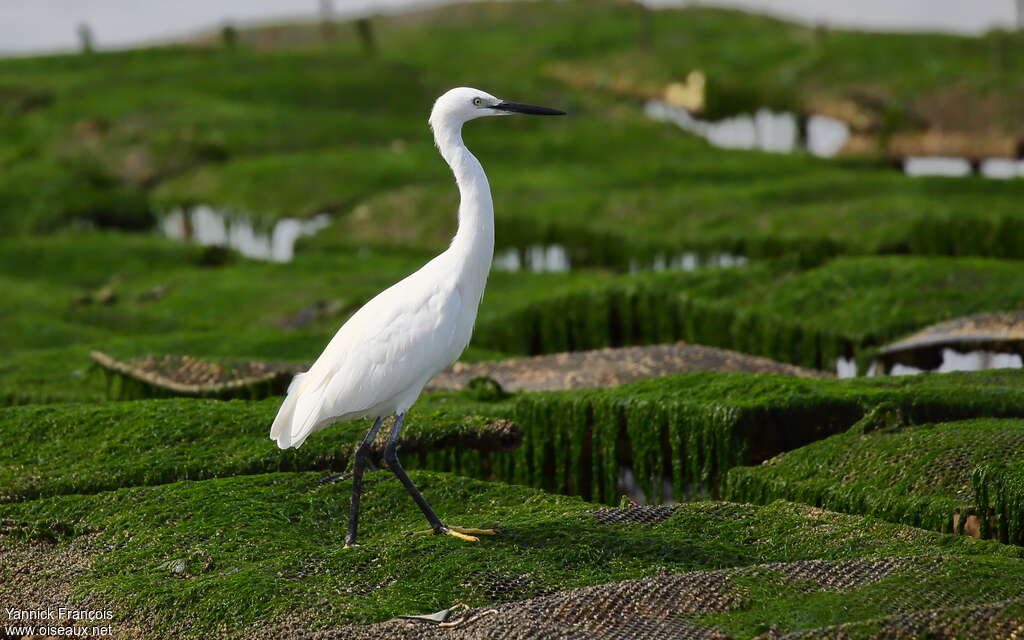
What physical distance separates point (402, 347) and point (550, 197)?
18600 millimetres

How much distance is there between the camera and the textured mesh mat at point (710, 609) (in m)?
7.22

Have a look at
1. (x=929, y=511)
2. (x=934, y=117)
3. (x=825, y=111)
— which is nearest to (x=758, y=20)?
(x=825, y=111)

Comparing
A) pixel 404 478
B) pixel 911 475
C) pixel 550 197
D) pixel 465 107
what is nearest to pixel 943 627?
pixel 911 475

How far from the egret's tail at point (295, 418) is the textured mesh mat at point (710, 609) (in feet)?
5.16

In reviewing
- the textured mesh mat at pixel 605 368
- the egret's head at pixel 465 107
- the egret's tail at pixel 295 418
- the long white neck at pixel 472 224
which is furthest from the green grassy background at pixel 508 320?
the egret's head at pixel 465 107

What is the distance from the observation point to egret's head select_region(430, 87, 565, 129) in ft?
31.7

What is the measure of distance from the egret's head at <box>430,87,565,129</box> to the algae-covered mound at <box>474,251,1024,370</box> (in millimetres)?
7540

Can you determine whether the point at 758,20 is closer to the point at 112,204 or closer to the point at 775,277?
the point at 112,204

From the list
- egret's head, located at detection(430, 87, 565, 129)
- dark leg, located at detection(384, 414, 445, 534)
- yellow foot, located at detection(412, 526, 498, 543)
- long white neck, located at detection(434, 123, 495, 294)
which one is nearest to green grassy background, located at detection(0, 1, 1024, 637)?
yellow foot, located at detection(412, 526, 498, 543)

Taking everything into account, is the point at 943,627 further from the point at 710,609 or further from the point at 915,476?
the point at 915,476

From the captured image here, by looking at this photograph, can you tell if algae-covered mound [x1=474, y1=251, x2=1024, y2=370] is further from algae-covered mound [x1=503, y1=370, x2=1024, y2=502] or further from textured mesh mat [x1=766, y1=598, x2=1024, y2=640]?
textured mesh mat [x1=766, y1=598, x2=1024, y2=640]

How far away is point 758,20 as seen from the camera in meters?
56.6

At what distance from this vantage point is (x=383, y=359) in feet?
30.0

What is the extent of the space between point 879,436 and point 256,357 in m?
8.33
